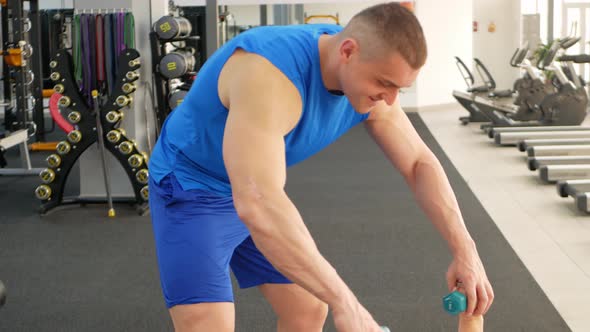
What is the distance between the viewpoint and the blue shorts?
1.85 m

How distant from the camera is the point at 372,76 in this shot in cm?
147

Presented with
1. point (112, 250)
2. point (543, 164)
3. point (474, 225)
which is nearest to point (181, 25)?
point (112, 250)

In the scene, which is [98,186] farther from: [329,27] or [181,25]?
[329,27]

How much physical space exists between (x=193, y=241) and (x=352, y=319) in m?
0.60

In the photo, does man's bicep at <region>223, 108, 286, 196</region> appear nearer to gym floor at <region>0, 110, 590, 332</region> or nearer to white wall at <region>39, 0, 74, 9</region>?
gym floor at <region>0, 110, 590, 332</region>

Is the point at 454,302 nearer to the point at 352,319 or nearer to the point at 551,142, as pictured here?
the point at 352,319

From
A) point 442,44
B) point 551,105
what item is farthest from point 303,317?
point 442,44

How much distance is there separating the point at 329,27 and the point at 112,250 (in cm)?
335

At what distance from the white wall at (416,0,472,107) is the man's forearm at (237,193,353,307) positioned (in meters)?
11.7

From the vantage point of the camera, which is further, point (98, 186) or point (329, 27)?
point (98, 186)

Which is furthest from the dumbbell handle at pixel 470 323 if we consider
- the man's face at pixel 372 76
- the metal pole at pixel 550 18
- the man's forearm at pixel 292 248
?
the metal pole at pixel 550 18

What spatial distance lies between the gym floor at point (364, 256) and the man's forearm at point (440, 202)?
1659 mm

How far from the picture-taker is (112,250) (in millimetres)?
4816

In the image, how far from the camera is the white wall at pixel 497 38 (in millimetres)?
17125
